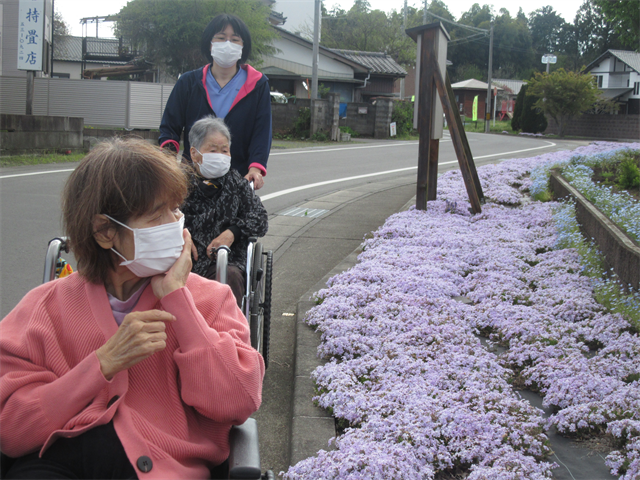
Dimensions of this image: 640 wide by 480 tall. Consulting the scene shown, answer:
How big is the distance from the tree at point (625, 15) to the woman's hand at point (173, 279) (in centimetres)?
1284

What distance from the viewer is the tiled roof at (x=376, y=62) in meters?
46.5

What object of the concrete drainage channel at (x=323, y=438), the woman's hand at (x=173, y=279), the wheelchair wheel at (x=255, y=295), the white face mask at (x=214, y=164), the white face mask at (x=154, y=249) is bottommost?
the concrete drainage channel at (x=323, y=438)

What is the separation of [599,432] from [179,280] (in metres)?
2.20

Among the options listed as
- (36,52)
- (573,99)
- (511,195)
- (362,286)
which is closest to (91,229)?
(362,286)

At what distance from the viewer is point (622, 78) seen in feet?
196

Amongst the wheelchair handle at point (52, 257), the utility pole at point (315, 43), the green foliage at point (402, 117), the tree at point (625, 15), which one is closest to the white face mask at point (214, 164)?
the wheelchair handle at point (52, 257)

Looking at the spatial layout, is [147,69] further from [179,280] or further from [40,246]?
[179,280]

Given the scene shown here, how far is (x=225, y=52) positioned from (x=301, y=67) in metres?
40.3

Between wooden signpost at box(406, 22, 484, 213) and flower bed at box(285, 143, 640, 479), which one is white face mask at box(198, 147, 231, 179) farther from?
wooden signpost at box(406, 22, 484, 213)

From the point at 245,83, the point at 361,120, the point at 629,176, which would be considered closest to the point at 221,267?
the point at 245,83

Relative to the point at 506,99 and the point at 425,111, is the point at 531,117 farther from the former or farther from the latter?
the point at 425,111

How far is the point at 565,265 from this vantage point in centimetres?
573

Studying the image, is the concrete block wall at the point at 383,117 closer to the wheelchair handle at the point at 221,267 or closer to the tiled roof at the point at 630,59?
the wheelchair handle at the point at 221,267

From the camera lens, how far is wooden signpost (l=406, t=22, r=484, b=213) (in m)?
8.59
